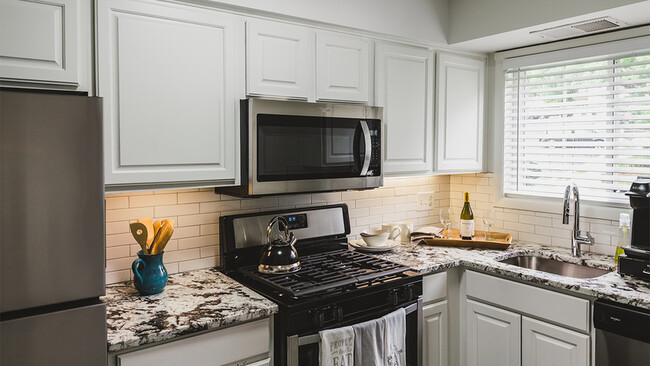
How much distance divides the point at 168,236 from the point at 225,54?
0.85 m

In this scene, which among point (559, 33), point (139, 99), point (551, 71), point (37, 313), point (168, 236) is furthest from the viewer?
point (551, 71)

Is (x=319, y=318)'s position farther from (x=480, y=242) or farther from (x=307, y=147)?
(x=480, y=242)

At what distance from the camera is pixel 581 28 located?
2.56 meters

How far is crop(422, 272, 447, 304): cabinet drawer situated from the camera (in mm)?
2545

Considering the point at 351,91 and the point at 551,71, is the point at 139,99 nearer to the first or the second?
the point at 351,91

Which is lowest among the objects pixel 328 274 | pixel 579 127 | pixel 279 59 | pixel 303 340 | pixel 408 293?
pixel 303 340

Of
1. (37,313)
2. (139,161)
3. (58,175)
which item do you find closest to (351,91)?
(139,161)

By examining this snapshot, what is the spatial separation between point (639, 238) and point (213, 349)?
207 centimetres

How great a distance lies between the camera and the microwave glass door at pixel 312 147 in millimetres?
2189

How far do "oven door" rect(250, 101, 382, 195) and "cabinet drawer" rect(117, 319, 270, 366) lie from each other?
0.64 m

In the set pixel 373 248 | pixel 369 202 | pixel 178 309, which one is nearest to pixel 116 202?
pixel 178 309

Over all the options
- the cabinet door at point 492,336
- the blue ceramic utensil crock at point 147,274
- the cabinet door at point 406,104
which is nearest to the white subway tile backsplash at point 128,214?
the blue ceramic utensil crock at point 147,274

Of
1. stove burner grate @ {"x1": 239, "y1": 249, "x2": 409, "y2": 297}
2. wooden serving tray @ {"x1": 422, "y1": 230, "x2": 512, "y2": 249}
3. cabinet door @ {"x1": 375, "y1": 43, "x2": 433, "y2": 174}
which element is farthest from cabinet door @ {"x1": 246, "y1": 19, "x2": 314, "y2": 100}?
wooden serving tray @ {"x1": 422, "y1": 230, "x2": 512, "y2": 249}

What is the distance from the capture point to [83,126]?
1.41 meters
